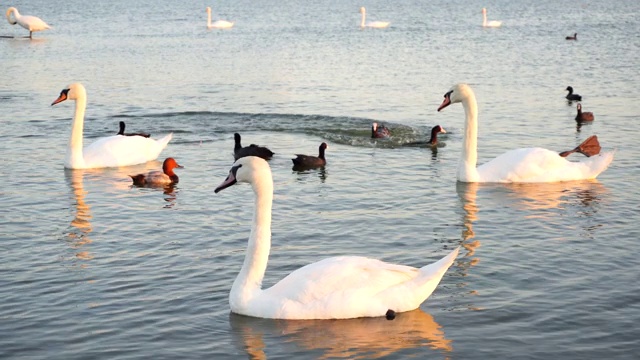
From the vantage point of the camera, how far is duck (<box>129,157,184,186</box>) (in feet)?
49.6

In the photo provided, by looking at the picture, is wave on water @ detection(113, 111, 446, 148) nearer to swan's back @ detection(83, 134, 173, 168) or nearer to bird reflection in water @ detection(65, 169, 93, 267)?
swan's back @ detection(83, 134, 173, 168)

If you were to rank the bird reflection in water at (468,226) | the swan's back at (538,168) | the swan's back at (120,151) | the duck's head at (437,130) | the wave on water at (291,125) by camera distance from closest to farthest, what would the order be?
the bird reflection in water at (468,226) → the swan's back at (538,168) → the swan's back at (120,151) → the duck's head at (437,130) → the wave on water at (291,125)

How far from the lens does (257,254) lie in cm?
922

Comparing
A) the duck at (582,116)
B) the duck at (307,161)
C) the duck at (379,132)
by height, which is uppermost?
the duck at (582,116)

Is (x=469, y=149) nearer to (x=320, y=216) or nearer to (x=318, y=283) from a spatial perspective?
(x=320, y=216)

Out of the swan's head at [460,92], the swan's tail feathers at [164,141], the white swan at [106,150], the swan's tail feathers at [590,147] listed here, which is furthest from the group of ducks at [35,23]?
the swan's tail feathers at [590,147]

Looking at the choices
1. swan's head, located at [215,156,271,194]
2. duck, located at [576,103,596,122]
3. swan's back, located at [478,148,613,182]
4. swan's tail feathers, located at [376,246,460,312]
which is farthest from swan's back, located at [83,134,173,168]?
swan's tail feathers, located at [376,246,460,312]

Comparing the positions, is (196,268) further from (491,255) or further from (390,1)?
(390,1)

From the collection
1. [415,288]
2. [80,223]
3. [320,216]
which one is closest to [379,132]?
[320,216]

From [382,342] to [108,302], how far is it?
8.73 ft

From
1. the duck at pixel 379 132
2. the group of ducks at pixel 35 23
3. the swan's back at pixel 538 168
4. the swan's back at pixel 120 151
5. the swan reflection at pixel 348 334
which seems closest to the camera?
the swan reflection at pixel 348 334

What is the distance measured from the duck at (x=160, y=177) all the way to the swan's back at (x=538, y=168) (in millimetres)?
4467

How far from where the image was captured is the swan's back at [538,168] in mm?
14844

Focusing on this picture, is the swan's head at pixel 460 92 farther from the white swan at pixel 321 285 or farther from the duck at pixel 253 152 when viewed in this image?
the white swan at pixel 321 285
